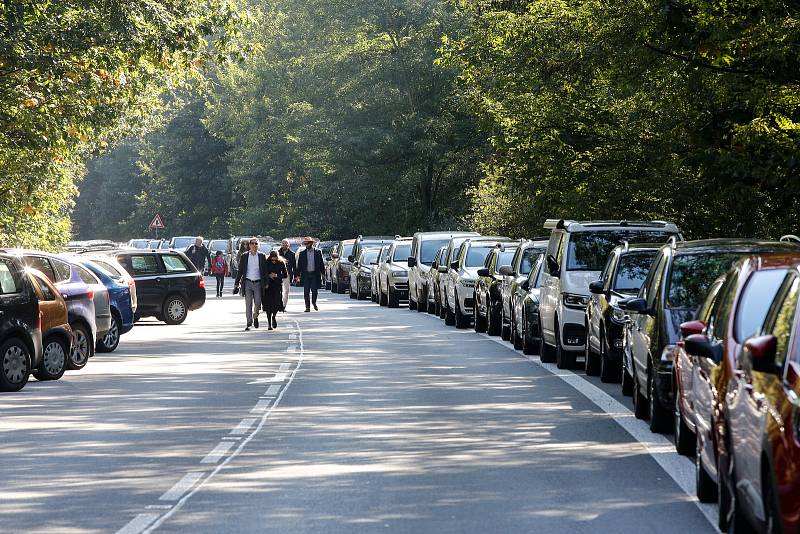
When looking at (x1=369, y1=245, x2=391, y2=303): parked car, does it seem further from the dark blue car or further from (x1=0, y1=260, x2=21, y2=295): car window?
(x1=0, y1=260, x2=21, y2=295): car window

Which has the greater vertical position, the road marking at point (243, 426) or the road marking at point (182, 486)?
the road marking at point (182, 486)

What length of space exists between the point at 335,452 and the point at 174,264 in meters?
22.8

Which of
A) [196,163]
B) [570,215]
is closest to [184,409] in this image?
[570,215]

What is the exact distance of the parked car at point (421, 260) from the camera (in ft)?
128

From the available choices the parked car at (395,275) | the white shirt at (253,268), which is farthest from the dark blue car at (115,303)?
the parked car at (395,275)

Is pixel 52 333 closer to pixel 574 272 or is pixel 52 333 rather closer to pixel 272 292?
pixel 574 272

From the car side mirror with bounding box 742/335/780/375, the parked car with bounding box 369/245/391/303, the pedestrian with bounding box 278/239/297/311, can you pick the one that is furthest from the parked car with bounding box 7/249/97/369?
the parked car with bounding box 369/245/391/303

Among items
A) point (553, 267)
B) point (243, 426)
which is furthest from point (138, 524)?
point (553, 267)

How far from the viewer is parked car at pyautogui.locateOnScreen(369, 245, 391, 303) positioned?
149ft

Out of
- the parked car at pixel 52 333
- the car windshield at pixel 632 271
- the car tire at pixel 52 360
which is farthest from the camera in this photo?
the car tire at pixel 52 360

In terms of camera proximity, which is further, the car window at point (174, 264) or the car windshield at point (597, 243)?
the car window at point (174, 264)

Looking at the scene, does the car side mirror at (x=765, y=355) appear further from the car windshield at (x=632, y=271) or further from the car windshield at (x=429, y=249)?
Result: the car windshield at (x=429, y=249)

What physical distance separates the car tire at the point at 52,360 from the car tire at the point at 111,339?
4.85 metres

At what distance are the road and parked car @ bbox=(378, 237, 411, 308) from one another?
20.7 meters
